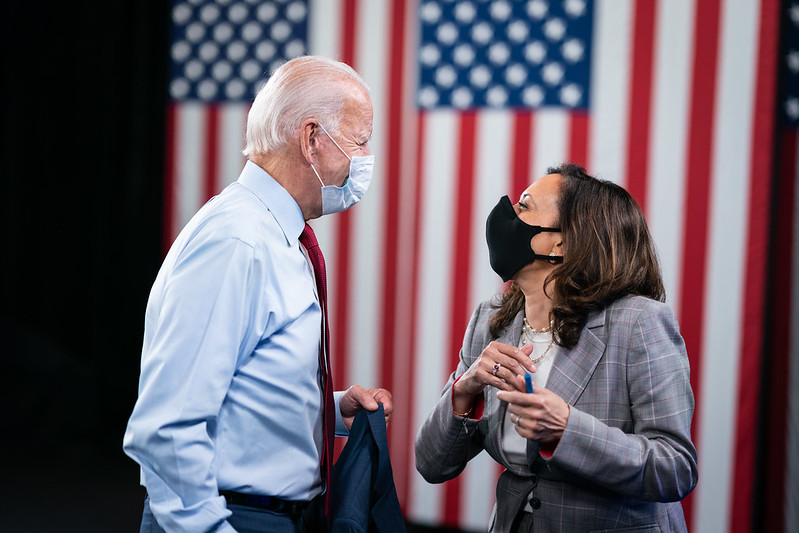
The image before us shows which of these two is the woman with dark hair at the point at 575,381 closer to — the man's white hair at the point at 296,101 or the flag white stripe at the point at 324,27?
the man's white hair at the point at 296,101

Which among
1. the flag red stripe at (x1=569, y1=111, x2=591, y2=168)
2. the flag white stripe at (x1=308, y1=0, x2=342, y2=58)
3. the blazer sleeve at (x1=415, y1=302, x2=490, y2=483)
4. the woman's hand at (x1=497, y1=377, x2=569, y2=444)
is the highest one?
the flag white stripe at (x1=308, y1=0, x2=342, y2=58)

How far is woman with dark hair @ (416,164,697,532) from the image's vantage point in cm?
157

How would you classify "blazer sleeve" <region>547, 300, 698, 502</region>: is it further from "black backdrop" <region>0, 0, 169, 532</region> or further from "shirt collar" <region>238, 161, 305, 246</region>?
"black backdrop" <region>0, 0, 169, 532</region>

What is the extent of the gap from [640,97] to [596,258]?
1.82 m

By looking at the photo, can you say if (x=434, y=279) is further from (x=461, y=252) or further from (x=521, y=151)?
(x=521, y=151)

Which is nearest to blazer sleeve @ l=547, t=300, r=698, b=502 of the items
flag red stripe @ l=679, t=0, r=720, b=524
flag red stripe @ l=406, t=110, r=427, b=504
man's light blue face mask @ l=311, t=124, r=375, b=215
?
man's light blue face mask @ l=311, t=124, r=375, b=215

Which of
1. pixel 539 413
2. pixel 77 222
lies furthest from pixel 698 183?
pixel 77 222

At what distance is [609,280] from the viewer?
1759 millimetres

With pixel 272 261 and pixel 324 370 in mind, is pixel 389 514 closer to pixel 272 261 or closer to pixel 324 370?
pixel 324 370

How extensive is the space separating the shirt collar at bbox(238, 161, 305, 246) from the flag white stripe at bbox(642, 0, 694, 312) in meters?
2.21

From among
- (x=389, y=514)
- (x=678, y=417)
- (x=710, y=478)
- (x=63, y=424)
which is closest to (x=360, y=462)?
(x=389, y=514)

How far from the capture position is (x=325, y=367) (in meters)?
1.53

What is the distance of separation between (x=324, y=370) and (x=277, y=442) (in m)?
0.18

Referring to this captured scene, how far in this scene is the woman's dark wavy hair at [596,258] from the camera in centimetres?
175
